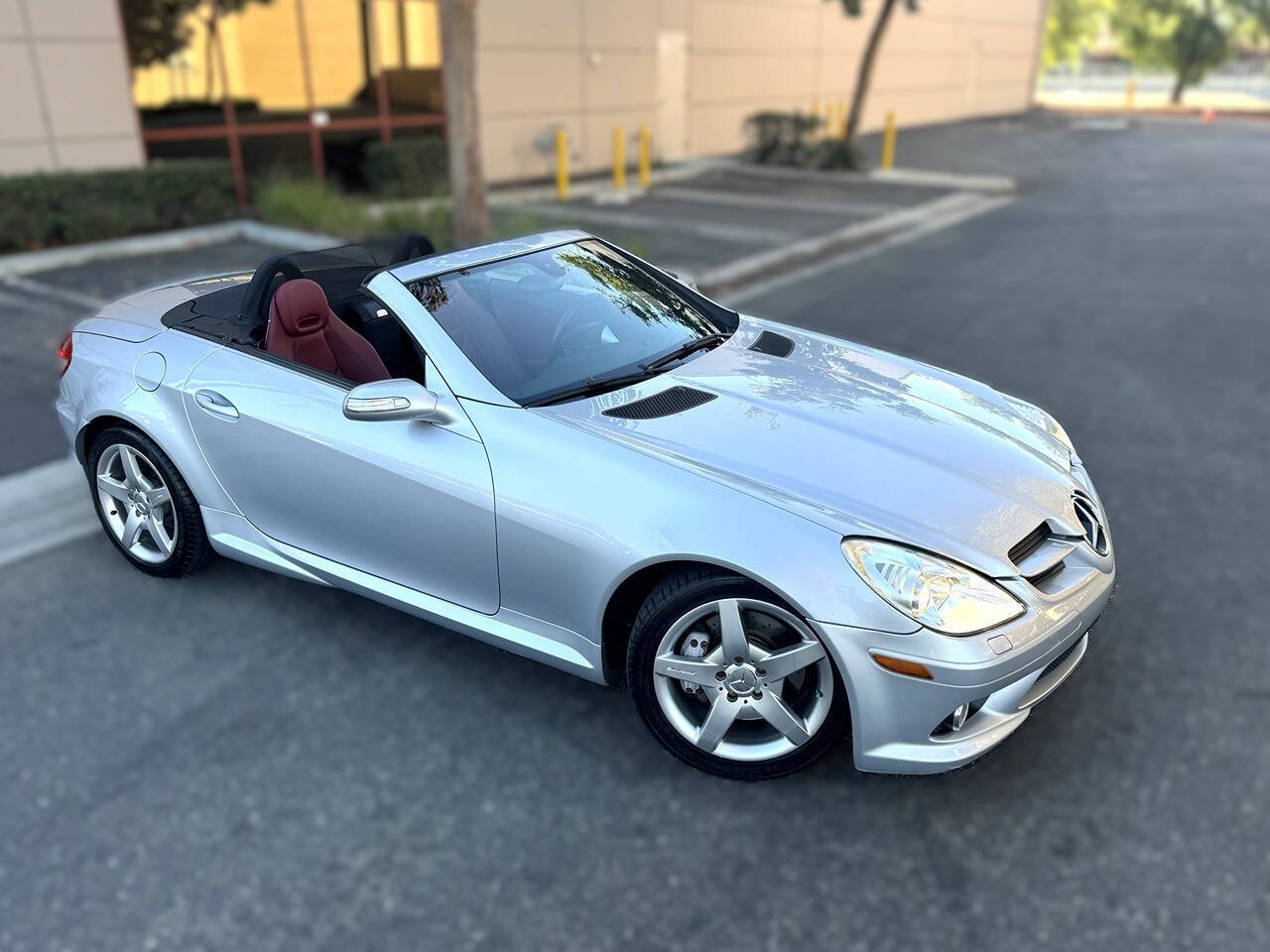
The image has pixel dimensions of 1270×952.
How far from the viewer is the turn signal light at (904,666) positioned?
2682mm

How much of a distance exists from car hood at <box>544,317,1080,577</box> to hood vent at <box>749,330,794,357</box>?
0.07 m

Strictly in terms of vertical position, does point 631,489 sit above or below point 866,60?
below

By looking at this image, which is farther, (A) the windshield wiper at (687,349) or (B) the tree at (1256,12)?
(B) the tree at (1256,12)

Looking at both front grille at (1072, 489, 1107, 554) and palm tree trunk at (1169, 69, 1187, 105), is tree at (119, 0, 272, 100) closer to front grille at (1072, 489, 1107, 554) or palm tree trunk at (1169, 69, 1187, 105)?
front grille at (1072, 489, 1107, 554)

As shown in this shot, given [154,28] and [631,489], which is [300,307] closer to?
[631,489]

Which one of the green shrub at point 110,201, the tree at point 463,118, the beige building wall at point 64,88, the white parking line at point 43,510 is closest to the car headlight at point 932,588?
the white parking line at point 43,510

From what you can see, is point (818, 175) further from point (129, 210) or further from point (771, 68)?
point (129, 210)

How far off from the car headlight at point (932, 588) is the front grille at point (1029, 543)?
18cm

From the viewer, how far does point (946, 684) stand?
8.84 feet

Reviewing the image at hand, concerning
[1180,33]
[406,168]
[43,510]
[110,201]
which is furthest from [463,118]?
[1180,33]

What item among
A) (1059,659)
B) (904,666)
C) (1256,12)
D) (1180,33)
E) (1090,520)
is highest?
(1256,12)

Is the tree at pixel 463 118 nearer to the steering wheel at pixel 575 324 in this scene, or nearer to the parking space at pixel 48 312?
the parking space at pixel 48 312

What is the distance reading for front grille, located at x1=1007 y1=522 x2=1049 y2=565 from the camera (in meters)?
2.94

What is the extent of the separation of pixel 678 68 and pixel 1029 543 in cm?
2088
